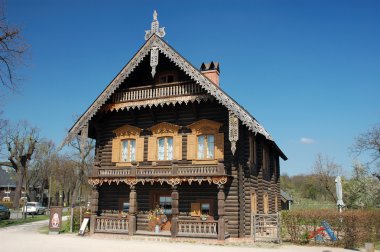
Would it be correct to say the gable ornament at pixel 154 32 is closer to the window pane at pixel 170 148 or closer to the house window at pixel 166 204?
the window pane at pixel 170 148

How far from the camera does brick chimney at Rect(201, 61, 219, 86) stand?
24234mm

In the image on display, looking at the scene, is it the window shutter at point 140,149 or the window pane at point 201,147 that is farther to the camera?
the window shutter at point 140,149

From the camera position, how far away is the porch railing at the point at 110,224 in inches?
806

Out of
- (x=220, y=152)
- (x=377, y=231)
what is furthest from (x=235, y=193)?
(x=377, y=231)

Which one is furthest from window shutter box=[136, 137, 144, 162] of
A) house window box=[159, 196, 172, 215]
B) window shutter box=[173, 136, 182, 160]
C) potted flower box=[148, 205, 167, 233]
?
potted flower box=[148, 205, 167, 233]

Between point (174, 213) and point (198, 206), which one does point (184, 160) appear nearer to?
point (198, 206)

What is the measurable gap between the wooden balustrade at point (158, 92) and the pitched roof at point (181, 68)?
91cm

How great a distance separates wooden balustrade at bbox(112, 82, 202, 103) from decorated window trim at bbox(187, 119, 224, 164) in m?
1.91

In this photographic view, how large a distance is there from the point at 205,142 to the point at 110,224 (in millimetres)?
7124

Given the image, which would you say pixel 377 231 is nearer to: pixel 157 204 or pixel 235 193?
pixel 235 193

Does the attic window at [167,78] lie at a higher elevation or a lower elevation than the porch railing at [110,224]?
higher

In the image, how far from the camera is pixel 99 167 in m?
21.9

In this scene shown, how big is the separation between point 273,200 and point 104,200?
14430 millimetres

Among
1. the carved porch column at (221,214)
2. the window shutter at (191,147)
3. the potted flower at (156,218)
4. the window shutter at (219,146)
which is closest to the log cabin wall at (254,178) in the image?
the window shutter at (219,146)
